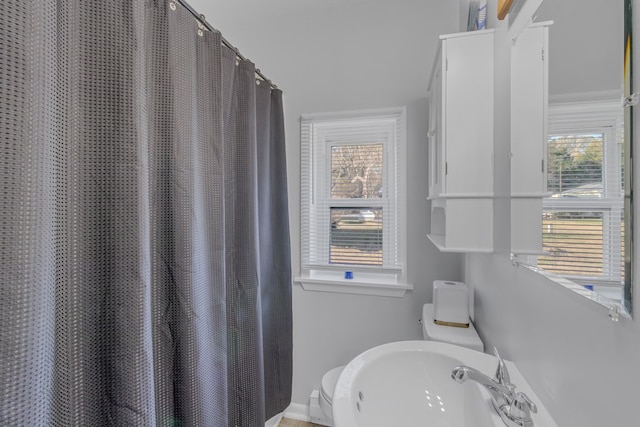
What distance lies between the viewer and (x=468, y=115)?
1066mm

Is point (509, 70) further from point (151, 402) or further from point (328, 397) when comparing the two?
point (328, 397)

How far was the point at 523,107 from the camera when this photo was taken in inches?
31.1

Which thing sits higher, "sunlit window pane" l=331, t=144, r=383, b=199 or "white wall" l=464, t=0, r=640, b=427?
"sunlit window pane" l=331, t=144, r=383, b=199

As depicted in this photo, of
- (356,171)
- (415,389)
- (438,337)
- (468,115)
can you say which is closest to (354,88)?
(356,171)

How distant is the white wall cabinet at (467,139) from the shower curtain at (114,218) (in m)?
0.89

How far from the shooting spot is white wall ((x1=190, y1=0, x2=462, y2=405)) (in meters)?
1.73

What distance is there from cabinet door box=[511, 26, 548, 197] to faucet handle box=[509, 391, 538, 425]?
0.50m

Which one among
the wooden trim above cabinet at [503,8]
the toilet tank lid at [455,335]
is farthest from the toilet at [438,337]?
the wooden trim above cabinet at [503,8]

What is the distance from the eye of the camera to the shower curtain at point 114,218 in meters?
0.47

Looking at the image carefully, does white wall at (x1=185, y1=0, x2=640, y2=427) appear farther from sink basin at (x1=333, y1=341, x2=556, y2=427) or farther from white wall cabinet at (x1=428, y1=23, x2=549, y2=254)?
sink basin at (x1=333, y1=341, x2=556, y2=427)

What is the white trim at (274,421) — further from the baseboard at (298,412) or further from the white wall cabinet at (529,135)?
the white wall cabinet at (529,135)

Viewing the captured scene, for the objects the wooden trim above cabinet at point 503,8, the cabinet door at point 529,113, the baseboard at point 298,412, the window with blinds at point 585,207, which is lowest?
the baseboard at point 298,412

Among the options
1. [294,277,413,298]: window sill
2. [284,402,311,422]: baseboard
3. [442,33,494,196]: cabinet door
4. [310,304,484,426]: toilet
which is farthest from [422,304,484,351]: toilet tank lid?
[284,402,311,422]: baseboard

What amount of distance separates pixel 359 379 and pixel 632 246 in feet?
2.39
